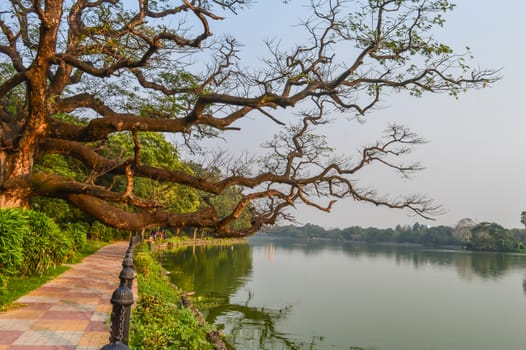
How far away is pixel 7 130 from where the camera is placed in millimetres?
9273

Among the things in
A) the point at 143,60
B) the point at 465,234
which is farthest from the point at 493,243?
the point at 143,60

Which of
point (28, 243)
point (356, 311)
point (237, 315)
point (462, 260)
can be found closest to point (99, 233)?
point (237, 315)

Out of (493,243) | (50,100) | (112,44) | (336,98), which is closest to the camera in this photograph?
(112,44)

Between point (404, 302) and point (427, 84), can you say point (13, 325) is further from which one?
point (404, 302)

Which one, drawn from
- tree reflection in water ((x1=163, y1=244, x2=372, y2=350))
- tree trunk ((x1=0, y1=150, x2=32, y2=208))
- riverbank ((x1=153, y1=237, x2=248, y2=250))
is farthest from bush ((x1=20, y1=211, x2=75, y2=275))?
riverbank ((x1=153, y1=237, x2=248, y2=250))

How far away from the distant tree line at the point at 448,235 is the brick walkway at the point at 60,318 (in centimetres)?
3487

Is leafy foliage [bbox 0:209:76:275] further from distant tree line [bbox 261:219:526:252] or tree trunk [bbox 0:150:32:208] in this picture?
distant tree line [bbox 261:219:526:252]

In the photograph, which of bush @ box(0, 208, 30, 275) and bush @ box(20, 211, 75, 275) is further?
bush @ box(20, 211, 75, 275)

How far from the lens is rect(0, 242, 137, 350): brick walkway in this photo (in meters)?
5.01

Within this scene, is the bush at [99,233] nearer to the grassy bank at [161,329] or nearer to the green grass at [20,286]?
the green grass at [20,286]

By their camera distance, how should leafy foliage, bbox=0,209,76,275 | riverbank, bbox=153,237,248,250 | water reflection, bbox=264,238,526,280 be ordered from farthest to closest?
1. water reflection, bbox=264,238,526,280
2. riverbank, bbox=153,237,248,250
3. leafy foliage, bbox=0,209,76,275

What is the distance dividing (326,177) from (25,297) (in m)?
7.09

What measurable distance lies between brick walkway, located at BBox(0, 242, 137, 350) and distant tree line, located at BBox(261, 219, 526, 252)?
34.9 meters

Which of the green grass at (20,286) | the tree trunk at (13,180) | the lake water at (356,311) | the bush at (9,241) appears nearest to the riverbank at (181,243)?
the lake water at (356,311)
